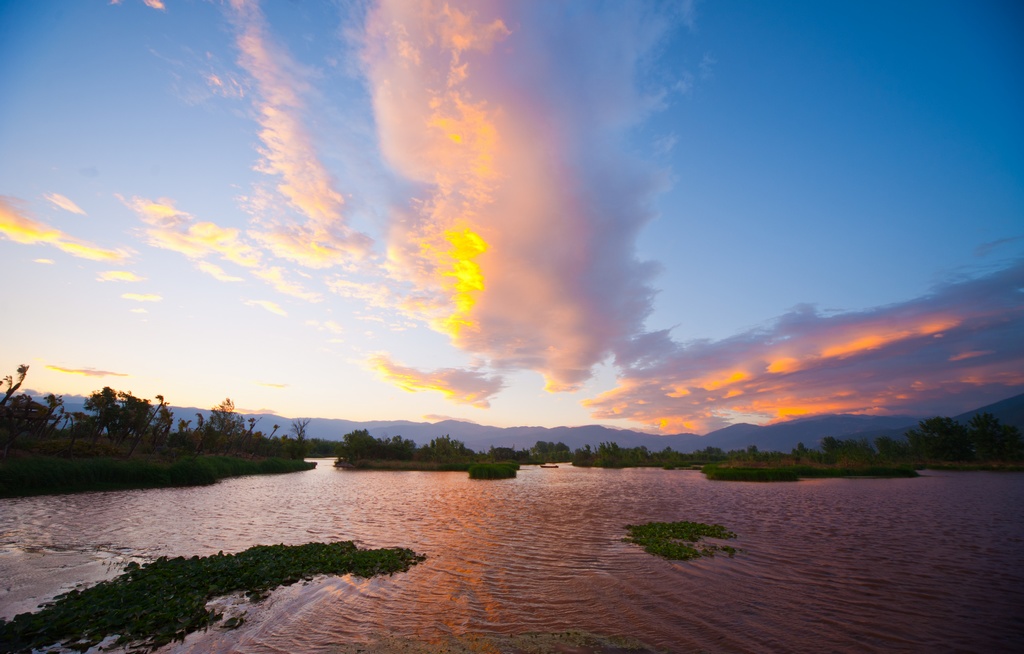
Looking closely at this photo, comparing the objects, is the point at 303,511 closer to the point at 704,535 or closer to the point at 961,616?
the point at 704,535

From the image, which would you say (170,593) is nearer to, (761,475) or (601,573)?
(601,573)

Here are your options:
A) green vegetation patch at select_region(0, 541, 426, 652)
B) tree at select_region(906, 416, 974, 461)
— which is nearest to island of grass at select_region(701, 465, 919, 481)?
tree at select_region(906, 416, 974, 461)

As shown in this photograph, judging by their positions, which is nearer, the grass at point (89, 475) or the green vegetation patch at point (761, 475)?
the grass at point (89, 475)

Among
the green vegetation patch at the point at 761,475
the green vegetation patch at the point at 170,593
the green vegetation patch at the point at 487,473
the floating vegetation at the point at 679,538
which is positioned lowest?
the green vegetation patch at the point at 170,593

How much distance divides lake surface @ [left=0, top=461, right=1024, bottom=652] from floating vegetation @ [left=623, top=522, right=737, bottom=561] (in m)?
0.80

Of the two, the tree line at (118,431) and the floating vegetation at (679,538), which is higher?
the tree line at (118,431)

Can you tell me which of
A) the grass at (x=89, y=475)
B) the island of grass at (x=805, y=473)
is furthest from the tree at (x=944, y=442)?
the grass at (x=89, y=475)

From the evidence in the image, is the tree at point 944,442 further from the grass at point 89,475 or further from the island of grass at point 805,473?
the grass at point 89,475

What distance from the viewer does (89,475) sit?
40.0 meters

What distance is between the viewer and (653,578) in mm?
13969

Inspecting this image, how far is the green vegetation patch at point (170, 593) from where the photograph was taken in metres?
9.11

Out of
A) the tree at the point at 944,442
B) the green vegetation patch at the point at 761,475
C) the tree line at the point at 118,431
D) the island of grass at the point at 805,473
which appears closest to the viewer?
the tree line at the point at 118,431

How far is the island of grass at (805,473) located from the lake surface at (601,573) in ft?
100

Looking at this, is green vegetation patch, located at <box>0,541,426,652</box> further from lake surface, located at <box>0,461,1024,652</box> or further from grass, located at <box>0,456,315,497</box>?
grass, located at <box>0,456,315,497</box>
